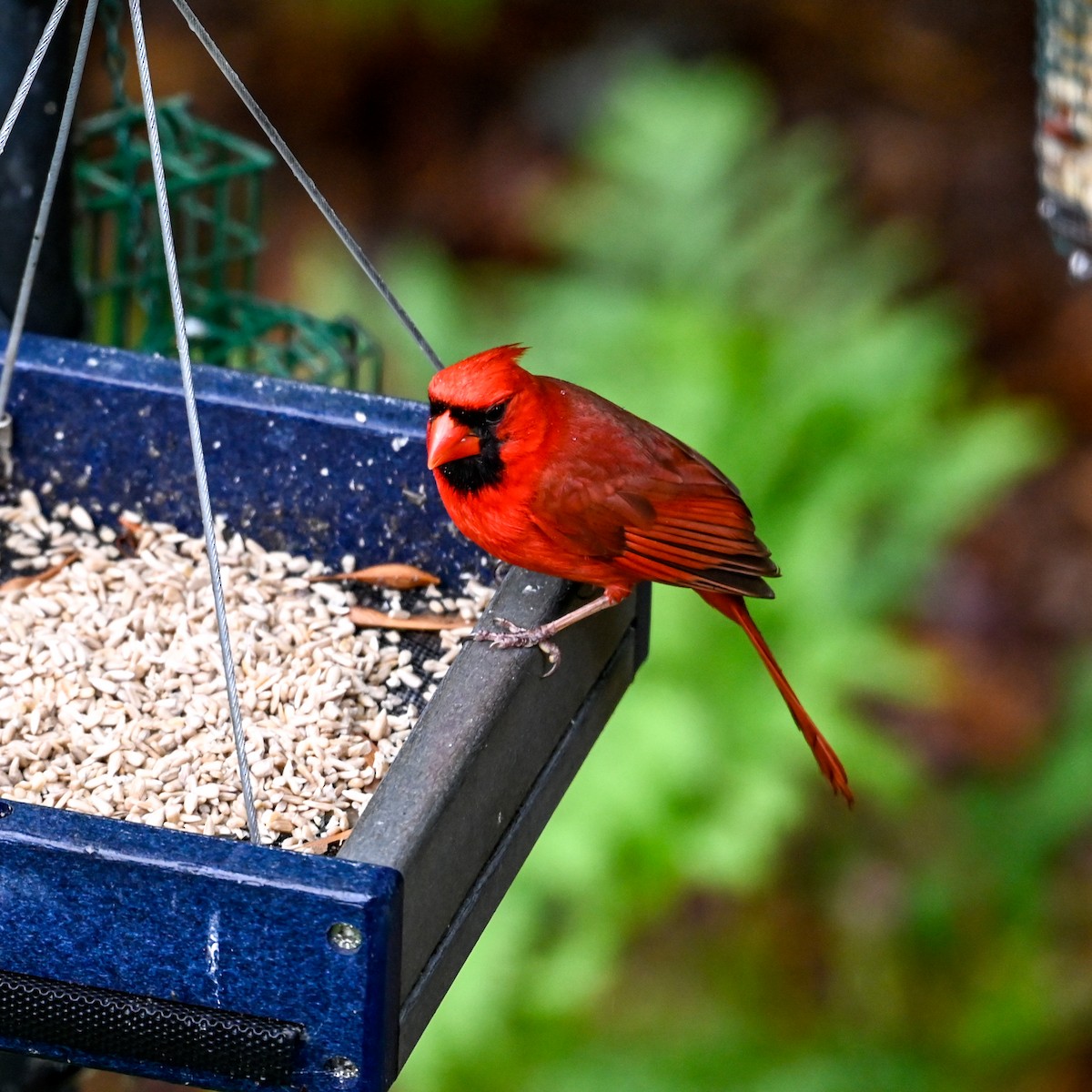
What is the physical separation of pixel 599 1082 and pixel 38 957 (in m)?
2.43

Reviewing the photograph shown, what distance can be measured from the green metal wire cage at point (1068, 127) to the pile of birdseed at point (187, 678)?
145cm

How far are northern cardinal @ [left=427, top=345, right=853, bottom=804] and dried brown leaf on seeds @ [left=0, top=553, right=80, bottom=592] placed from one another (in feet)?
2.03

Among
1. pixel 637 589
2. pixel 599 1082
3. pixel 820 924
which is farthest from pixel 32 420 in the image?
pixel 820 924

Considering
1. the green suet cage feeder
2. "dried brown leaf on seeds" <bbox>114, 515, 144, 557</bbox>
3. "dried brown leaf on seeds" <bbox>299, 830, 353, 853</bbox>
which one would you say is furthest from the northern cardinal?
the green suet cage feeder

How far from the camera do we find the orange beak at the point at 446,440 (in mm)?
2760

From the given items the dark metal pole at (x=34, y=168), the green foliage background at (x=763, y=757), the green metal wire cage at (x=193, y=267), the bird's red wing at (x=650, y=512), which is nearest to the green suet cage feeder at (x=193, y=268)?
the green metal wire cage at (x=193, y=267)

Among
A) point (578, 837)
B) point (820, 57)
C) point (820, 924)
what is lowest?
point (820, 924)

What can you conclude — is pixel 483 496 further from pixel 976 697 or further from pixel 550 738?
pixel 976 697

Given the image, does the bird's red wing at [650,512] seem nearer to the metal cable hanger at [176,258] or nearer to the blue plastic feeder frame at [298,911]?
the blue plastic feeder frame at [298,911]

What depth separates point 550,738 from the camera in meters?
2.70

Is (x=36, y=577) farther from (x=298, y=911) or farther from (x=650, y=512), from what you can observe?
(x=298, y=911)

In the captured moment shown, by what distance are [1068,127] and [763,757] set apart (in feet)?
5.19

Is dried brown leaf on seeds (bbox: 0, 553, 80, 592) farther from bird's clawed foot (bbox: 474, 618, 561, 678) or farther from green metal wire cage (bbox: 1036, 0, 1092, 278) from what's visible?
green metal wire cage (bbox: 1036, 0, 1092, 278)

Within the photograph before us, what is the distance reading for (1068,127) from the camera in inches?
147
